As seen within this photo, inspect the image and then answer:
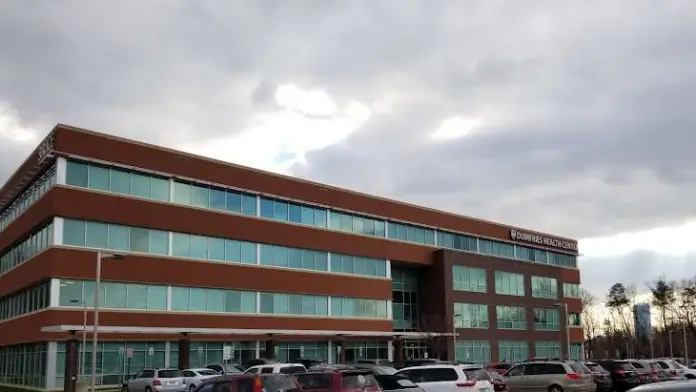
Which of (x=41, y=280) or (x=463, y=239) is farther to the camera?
(x=463, y=239)

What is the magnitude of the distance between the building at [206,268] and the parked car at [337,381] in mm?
16346

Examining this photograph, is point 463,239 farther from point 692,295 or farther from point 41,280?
point 692,295

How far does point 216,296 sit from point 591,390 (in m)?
29.1

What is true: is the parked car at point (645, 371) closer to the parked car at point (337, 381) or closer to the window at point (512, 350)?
the parked car at point (337, 381)

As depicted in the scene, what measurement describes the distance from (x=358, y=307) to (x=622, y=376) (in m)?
29.9

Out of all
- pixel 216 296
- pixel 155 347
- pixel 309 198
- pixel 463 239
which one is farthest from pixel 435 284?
pixel 155 347

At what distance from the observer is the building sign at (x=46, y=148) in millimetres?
45547

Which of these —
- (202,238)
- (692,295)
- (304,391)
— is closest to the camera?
(304,391)

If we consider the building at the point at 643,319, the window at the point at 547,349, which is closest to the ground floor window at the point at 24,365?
the window at the point at 547,349

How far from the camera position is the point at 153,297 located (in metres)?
48.7

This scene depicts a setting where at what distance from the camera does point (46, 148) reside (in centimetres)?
4650

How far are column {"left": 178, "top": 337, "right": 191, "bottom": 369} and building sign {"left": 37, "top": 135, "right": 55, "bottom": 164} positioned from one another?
14613 mm

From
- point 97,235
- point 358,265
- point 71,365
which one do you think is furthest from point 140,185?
point 358,265

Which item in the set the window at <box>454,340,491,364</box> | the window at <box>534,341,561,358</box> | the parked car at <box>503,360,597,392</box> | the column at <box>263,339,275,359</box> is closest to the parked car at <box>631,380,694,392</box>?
the parked car at <box>503,360,597,392</box>
